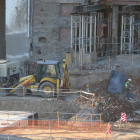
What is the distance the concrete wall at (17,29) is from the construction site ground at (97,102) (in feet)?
26.7

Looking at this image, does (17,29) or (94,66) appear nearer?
(94,66)

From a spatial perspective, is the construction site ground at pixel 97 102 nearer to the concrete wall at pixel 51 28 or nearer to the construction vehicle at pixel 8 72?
the construction vehicle at pixel 8 72

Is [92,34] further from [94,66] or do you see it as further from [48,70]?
[48,70]

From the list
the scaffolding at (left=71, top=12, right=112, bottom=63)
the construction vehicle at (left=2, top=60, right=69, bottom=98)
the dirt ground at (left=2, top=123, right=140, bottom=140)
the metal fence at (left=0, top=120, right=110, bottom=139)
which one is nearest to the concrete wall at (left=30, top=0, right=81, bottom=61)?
the scaffolding at (left=71, top=12, right=112, bottom=63)

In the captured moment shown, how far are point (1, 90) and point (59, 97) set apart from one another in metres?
3.93

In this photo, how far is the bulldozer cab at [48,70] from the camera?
Result: 21.2m

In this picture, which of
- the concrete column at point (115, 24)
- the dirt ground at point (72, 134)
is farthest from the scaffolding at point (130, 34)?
the dirt ground at point (72, 134)

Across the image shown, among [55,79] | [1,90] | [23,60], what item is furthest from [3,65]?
[23,60]

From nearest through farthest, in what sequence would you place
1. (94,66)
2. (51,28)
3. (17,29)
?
1. (94,66)
2. (51,28)
3. (17,29)

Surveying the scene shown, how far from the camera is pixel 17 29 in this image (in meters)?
32.0

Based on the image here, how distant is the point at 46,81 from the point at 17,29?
12.3 metres

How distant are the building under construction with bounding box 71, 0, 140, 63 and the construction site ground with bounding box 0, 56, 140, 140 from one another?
1.46 metres

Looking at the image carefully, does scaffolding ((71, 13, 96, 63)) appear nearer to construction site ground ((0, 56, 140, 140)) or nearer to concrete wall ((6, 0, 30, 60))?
construction site ground ((0, 56, 140, 140))

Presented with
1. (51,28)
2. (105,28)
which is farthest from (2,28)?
(105,28)
